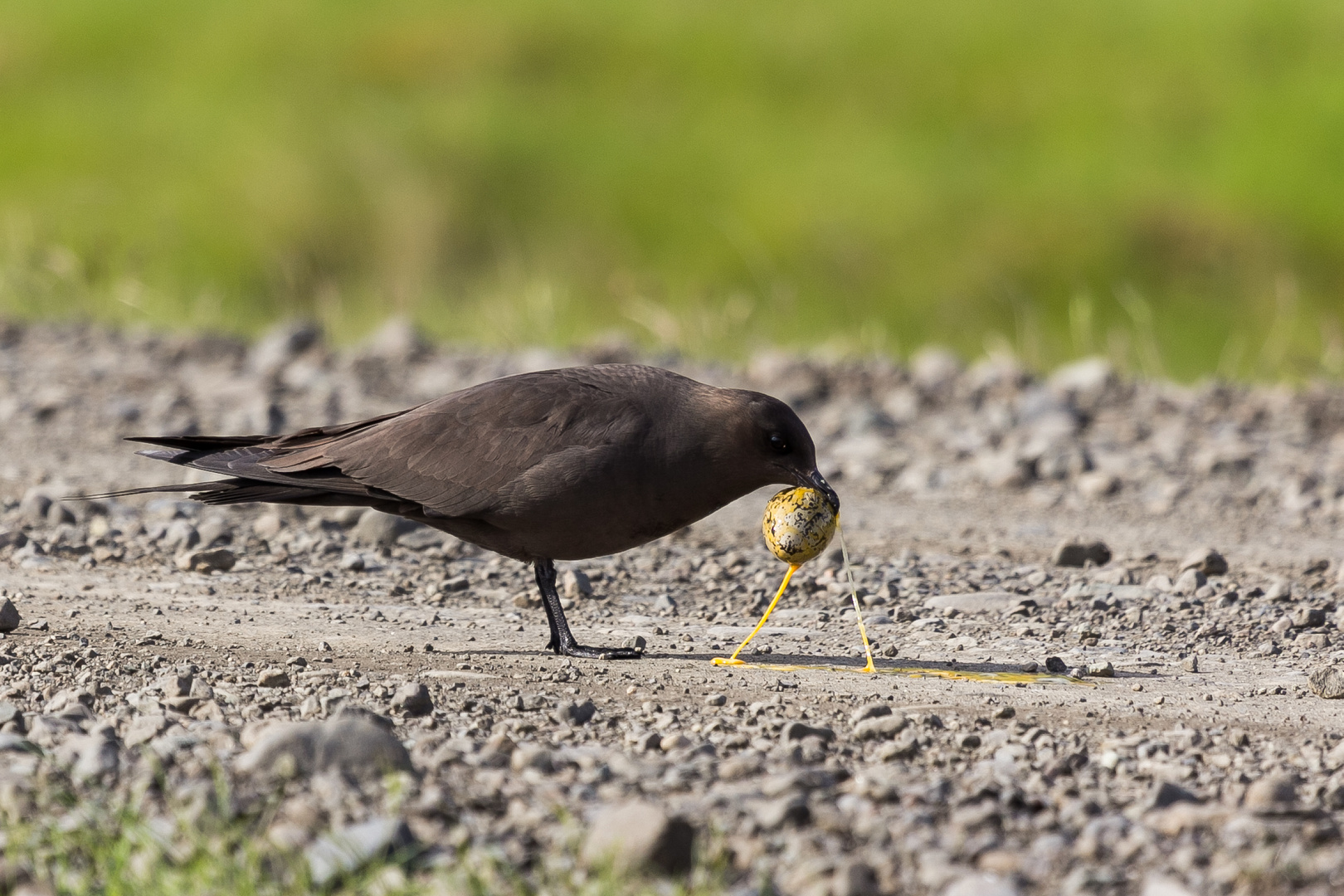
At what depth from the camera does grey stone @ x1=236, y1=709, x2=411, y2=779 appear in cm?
330

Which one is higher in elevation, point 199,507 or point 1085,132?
point 1085,132

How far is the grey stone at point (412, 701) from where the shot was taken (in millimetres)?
3883

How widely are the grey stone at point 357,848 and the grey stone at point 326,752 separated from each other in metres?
0.28

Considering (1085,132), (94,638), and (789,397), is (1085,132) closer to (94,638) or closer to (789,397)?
(789,397)

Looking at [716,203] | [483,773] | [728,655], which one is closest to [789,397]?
[728,655]

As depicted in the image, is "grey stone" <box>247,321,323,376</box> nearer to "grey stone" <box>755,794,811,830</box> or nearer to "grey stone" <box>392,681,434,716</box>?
"grey stone" <box>392,681,434,716</box>

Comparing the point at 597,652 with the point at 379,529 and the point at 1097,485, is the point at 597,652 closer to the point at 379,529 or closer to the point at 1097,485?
the point at 379,529

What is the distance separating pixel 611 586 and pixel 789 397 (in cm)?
287

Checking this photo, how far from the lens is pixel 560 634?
4770mm

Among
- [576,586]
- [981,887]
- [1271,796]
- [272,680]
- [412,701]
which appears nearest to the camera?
[981,887]

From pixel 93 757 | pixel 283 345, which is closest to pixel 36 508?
pixel 93 757

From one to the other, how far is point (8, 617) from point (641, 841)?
238cm

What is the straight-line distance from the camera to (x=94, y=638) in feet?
14.8

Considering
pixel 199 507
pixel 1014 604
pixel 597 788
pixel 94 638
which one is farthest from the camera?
pixel 199 507
